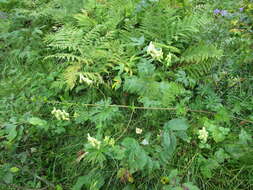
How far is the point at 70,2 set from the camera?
2.65 metres

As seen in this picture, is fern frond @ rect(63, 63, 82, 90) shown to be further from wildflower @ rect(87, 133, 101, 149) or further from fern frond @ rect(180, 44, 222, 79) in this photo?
fern frond @ rect(180, 44, 222, 79)

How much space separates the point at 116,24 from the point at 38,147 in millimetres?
1371

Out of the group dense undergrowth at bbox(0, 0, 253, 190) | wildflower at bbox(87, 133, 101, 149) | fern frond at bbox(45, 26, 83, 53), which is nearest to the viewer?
wildflower at bbox(87, 133, 101, 149)

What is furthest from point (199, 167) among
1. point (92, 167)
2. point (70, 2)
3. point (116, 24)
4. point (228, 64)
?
point (70, 2)

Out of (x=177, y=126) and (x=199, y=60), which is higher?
(x=199, y=60)

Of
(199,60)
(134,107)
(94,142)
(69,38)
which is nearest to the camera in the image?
(94,142)

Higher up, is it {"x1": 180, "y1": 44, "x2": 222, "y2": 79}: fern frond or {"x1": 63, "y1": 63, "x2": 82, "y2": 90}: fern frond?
{"x1": 180, "y1": 44, "x2": 222, "y2": 79}: fern frond

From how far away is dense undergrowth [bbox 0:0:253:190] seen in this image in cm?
130

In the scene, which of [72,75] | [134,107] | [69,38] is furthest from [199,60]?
[69,38]

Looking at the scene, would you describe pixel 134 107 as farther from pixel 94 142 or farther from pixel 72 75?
pixel 72 75

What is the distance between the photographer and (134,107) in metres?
1.35

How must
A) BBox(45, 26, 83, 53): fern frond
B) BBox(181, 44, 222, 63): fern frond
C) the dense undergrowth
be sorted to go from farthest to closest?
BBox(45, 26, 83, 53): fern frond
BBox(181, 44, 222, 63): fern frond
the dense undergrowth

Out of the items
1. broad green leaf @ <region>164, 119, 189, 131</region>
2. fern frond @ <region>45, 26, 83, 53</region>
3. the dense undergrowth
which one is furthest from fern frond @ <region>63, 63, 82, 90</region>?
broad green leaf @ <region>164, 119, 189, 131</region>

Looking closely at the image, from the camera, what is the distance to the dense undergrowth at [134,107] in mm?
1297
